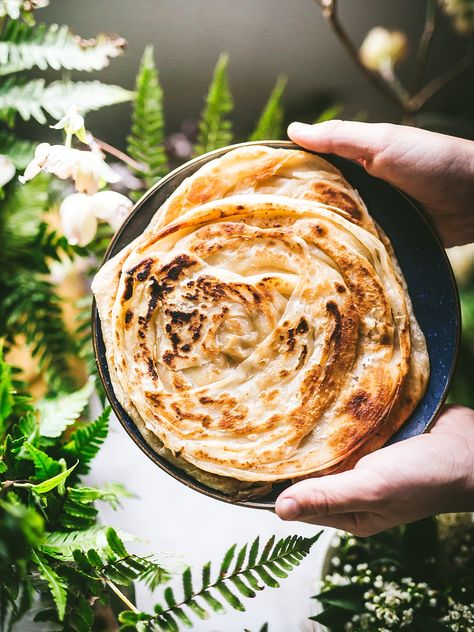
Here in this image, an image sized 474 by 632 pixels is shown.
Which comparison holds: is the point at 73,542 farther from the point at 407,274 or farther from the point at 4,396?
the point at 407,274

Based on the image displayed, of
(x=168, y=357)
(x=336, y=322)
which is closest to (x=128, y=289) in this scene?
(x=168, y=357)

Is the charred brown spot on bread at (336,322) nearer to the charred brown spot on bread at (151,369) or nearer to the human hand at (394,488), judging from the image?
the human hand at (394,488)

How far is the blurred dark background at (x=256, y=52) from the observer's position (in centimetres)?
172

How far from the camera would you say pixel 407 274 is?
118 cm

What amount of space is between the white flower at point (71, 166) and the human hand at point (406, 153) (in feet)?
1.28

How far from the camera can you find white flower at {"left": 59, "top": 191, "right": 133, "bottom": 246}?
119 cm

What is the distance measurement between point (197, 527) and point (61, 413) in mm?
524

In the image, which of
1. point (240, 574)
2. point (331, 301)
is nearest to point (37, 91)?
point (331, 301)

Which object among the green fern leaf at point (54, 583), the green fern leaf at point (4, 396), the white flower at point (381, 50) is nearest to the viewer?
the green fern leaf at point (54, 583)

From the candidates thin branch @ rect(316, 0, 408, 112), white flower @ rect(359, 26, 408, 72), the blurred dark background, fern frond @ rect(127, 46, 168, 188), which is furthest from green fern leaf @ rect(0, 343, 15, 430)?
white flower @ rect(359, 26, 408, 72)

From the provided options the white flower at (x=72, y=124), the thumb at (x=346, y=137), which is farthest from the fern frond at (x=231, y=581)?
the white flower at (x=72, y=124)

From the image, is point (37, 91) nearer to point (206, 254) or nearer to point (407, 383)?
point (206, 254)

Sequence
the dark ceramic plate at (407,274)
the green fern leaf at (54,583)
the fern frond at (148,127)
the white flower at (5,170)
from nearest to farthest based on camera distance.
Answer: the green fern leaf at (54,583), the dark ceramic plate at (407,274), the white flower at (5,170), the fern frond at (148,127)

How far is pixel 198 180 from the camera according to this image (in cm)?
112
